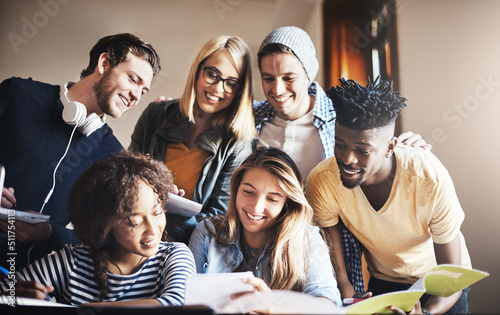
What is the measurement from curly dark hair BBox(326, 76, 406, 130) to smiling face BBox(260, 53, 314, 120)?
99 mm

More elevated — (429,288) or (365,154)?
(365,154)

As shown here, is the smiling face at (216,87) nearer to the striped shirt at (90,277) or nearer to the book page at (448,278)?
the striped shirt at (90,277)

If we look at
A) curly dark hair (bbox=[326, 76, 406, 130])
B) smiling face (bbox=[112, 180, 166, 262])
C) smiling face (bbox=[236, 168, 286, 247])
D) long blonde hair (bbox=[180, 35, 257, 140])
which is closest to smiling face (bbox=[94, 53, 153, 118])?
long blonde hair (bbox=[180, 35, 257, 140])

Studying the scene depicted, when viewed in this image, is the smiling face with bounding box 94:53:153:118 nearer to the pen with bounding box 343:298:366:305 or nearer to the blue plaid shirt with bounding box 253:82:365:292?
the blue plaid shirt with bounding box 253:82:365:292

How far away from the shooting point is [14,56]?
4.99 feet

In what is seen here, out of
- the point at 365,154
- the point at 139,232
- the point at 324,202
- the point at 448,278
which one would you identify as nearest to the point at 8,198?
the point at 139,232

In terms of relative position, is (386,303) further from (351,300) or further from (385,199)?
(385,199)

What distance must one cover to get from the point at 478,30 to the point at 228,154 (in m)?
0.90

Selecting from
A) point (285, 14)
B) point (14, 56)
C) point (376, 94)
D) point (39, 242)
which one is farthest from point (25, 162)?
point (376, 94)

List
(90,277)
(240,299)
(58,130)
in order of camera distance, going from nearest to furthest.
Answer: (240,299), (90,277), (58,130)

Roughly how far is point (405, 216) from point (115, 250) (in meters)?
0.84

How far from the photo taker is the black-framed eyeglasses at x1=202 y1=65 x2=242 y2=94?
145 cm

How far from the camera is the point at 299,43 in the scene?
4.73ft

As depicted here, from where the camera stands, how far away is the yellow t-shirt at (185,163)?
4.72 feet
